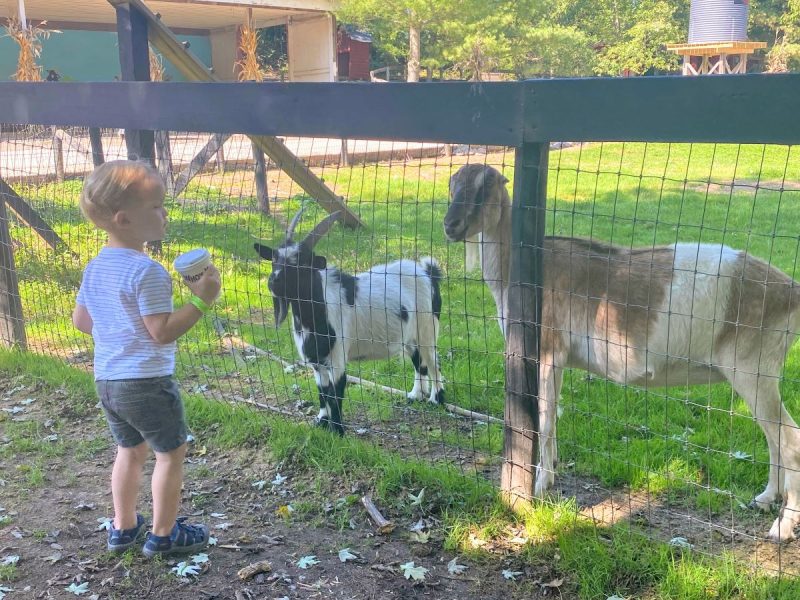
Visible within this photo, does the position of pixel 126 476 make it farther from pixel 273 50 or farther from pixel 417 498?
pixel 273 50

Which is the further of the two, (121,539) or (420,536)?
(420,536)

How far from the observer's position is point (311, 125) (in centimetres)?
386

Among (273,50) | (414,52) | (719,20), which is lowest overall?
(414,52)

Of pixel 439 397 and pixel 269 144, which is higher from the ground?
pixel 269 144

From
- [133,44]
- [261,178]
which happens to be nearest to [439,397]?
[133,44]

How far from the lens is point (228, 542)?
11.8ft

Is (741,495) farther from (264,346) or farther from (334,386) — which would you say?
(264,346)

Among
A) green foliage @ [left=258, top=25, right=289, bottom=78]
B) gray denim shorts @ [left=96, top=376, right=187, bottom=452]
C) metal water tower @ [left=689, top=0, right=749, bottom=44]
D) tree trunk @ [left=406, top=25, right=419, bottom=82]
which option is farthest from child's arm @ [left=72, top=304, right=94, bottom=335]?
metal water tower @ [left=689, top=0, right=749, bottom=44]

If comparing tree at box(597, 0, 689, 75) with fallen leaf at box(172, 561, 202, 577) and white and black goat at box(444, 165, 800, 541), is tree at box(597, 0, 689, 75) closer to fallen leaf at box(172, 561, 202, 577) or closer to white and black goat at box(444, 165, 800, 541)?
white and black goat at box(444, 165, 800, 541)

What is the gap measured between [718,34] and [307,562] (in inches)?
1152

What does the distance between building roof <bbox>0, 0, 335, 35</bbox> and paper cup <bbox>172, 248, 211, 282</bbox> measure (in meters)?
16.4

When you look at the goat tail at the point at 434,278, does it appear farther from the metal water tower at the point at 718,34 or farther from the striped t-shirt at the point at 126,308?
the metal water tower at the point at 718,34

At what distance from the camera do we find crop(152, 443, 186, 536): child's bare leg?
3303 mm

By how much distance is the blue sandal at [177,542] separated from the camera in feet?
11.2
